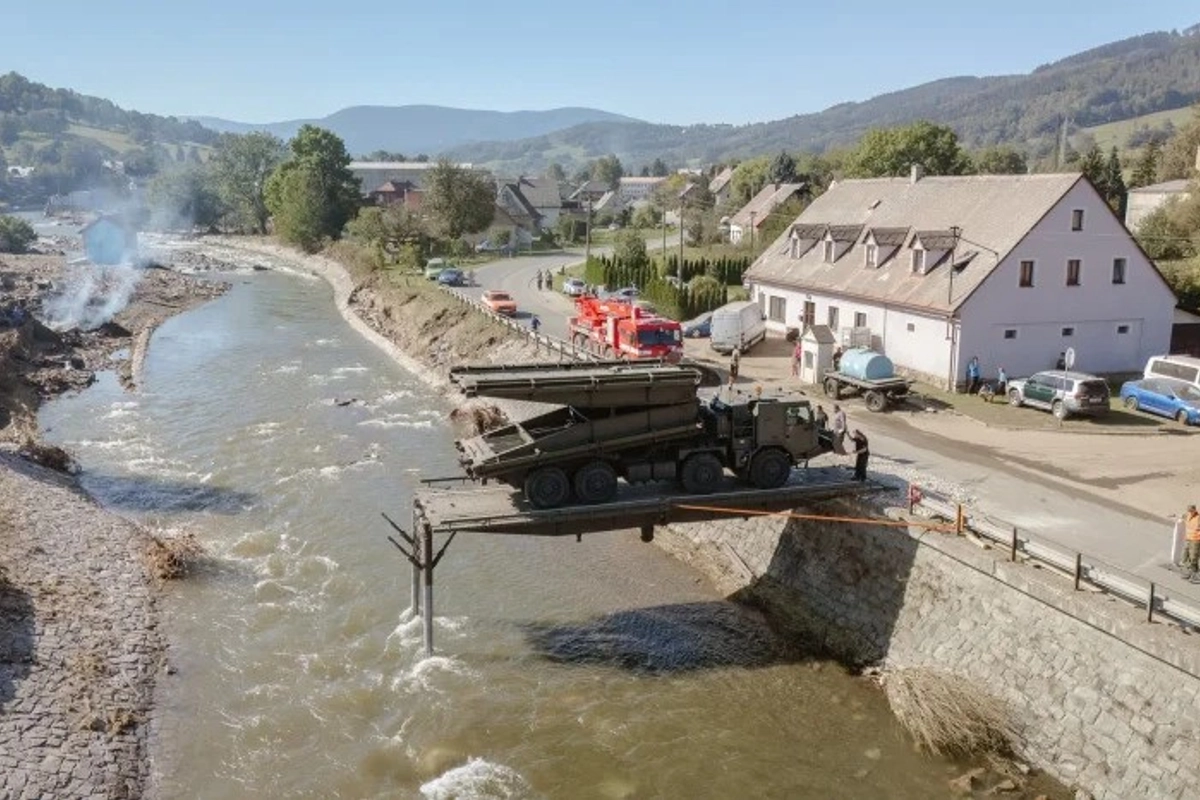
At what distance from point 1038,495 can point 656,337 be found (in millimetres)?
17425

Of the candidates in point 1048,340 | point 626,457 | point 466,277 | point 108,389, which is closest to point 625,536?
point 626,457

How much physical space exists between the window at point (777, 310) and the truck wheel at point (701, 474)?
24819 mm

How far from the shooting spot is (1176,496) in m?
23.5

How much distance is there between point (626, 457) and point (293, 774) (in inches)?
353

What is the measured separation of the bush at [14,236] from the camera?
11006 centimetres

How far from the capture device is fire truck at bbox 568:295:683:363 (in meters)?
38.0

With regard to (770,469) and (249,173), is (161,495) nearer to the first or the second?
(770,469)

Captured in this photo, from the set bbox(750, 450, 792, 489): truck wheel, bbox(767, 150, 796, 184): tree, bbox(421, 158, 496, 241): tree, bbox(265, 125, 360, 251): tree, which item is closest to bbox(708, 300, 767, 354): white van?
bbox(750, 450, 792, 489): truck wheel

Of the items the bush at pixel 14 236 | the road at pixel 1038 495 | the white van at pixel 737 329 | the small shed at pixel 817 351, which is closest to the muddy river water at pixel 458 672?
the road at pixel 1038 495

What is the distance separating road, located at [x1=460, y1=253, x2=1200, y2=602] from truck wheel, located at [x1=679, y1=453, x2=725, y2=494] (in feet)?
19.4

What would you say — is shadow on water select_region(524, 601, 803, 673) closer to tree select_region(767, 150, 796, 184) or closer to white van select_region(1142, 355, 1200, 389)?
white van select_region(1142, 355, 1200, 389)

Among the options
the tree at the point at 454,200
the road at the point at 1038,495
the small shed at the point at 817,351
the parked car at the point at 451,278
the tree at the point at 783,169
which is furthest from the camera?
the tree at the point at 783,169

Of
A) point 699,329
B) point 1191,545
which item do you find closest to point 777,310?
point 699,329

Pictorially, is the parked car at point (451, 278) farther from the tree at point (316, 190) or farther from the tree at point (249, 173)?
the tree at point (249, 173)
